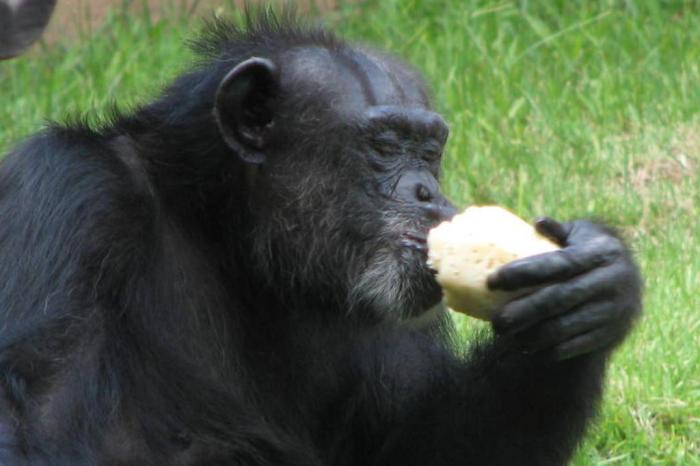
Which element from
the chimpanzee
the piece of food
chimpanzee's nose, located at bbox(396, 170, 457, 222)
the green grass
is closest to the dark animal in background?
the chimpanzee

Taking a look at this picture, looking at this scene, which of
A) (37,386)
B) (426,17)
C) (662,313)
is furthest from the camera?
(426,17)

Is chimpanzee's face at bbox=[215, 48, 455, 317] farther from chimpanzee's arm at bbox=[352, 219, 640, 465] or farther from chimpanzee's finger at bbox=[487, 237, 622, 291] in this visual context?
chimpanzee's finger at bbox=[487, 237, 622, 291]

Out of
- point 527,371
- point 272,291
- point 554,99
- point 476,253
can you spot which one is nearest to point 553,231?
point 476,253

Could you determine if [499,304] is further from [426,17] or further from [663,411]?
[426,17]

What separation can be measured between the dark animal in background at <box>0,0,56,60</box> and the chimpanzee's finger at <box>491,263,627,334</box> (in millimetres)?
1609

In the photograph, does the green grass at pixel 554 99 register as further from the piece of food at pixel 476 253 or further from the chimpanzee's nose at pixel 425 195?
the piece of food at pixel 476 253

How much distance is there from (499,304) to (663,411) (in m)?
1.47

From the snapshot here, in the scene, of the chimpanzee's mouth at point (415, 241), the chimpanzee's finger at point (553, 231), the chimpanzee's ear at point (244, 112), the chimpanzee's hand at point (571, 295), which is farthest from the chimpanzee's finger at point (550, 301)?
the chimpanzee's ear at point (244, 112)

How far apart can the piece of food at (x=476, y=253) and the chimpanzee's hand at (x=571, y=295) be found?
77 mm

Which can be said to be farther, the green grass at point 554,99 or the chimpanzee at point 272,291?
the green grass at point 554,99

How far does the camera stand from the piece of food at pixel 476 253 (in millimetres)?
4801

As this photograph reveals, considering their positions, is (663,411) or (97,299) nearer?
(97,299)

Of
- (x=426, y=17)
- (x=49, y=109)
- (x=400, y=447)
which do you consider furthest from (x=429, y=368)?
(x=426, y=17)

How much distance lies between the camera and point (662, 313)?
667 cm
